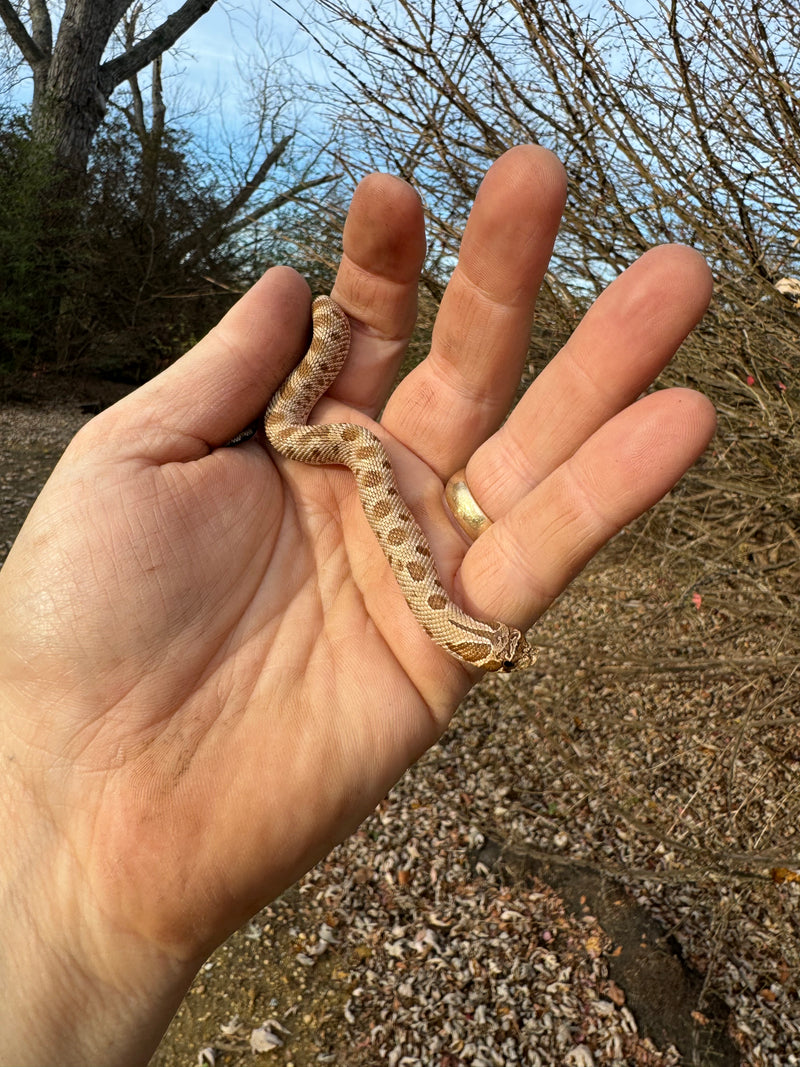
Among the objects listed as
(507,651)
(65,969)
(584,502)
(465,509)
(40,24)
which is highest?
(40,24)

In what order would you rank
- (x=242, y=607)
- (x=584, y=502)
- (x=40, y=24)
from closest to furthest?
(x=584, y=502), (x=242, y=607), (x=40, y=24)

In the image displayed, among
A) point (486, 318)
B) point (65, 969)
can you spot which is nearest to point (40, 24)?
point (486, 318)

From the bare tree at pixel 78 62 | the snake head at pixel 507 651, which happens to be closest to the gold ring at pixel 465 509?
the snake head at pixel 507 651

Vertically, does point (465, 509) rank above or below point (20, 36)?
below

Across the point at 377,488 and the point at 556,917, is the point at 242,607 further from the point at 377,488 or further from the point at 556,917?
the point at 556,917

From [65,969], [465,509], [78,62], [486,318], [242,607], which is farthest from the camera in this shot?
[78,62]

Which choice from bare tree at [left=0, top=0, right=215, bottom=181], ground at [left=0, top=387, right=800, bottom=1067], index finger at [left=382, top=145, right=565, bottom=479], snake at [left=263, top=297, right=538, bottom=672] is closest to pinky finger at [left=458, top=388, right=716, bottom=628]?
snake at [left=263, top=297, right=538, bottom=672]

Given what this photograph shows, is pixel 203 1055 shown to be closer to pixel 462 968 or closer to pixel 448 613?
pixel 462 968

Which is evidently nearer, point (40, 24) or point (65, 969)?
point (65, 969)
